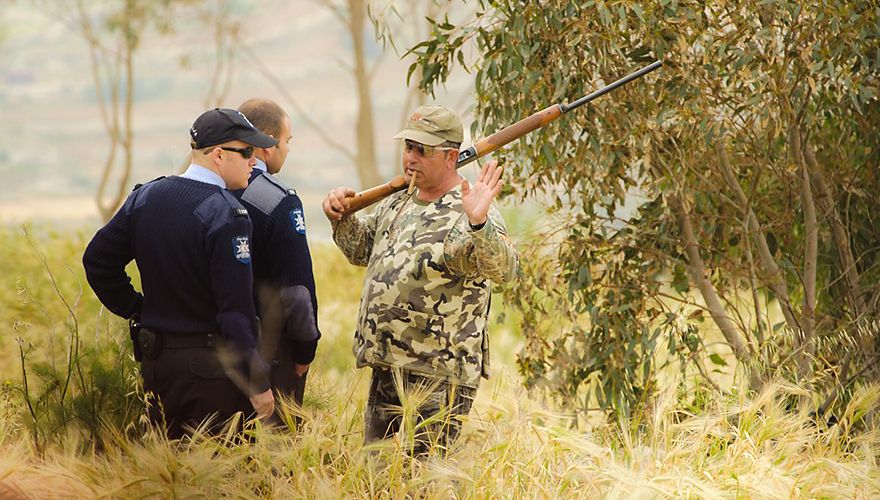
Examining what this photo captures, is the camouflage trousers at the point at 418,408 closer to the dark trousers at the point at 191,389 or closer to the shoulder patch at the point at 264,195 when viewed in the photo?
the dark trousers at the point at 191,389

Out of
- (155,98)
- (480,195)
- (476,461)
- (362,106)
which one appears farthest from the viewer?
(155,98)

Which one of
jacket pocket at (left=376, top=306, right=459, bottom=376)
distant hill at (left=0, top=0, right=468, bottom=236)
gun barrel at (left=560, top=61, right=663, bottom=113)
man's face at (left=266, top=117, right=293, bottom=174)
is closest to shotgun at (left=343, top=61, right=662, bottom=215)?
gun barrel at (left=560, top=61, right=663, bottom=113)

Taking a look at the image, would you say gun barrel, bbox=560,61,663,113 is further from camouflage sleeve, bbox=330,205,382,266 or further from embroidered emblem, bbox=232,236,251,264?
embroidered emblem, bbox=232,236,251,264

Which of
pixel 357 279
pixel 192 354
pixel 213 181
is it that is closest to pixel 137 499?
pixel 192 354

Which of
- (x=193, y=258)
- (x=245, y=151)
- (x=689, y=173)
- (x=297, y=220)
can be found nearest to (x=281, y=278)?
(x=297, y=220)

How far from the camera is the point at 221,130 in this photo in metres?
4.40

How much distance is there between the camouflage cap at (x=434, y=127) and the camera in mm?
4598

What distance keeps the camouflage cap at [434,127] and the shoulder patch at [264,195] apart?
0.58 m

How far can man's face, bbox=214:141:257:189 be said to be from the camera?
443 cm

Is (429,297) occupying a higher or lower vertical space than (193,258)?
lower

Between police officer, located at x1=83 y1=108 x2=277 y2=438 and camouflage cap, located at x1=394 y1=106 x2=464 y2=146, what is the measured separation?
1.93 ft

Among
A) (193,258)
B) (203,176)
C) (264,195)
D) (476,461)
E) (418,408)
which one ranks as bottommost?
(476,461)

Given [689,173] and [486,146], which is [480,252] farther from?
[689,173]

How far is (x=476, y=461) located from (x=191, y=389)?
117cm
